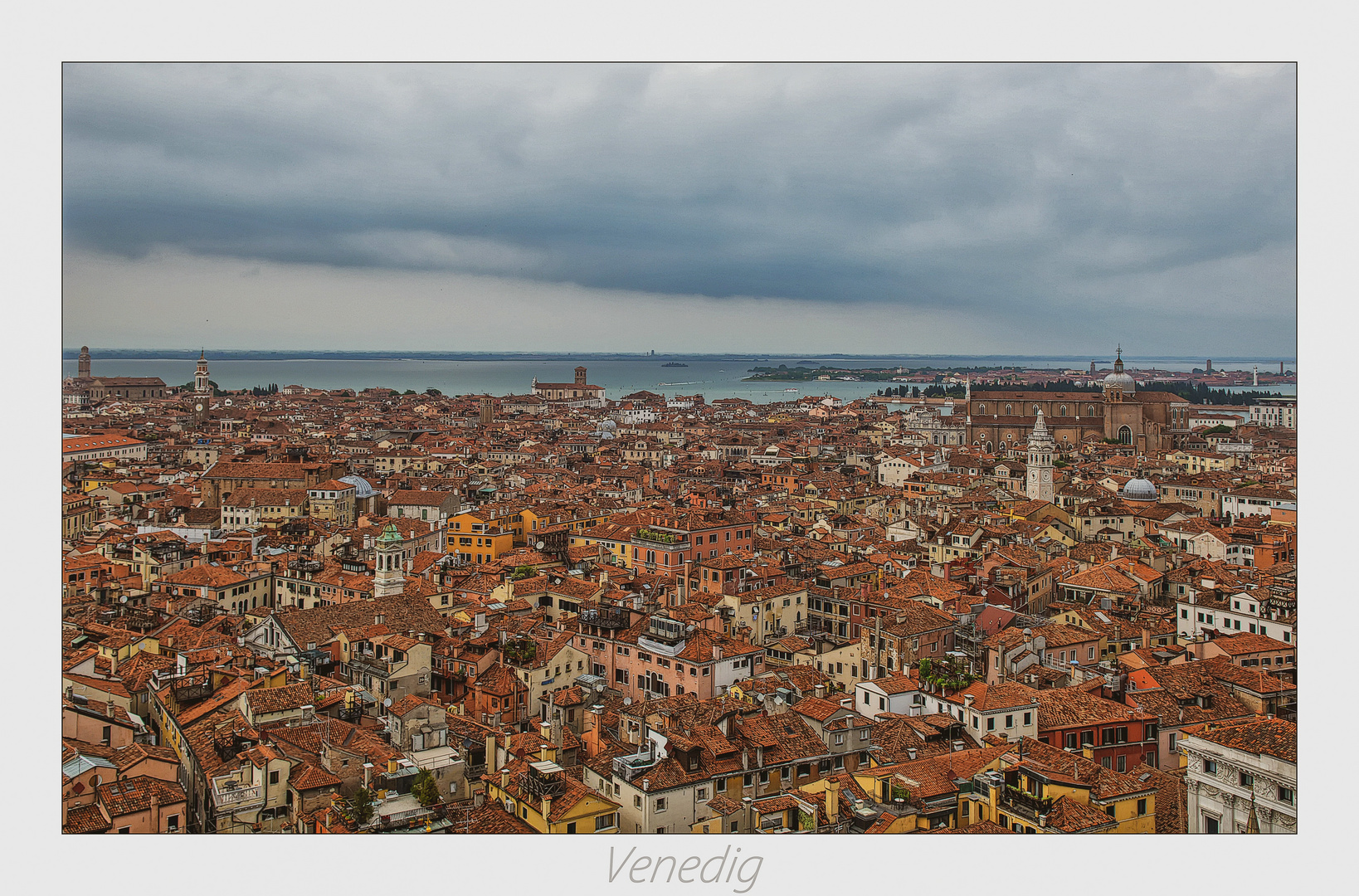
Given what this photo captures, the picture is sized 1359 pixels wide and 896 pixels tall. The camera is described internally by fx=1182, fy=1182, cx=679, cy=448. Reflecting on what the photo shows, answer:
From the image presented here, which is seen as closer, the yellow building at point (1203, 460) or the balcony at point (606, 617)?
the balcony at point (606, 617)

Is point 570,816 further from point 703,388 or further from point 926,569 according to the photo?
point 703,388

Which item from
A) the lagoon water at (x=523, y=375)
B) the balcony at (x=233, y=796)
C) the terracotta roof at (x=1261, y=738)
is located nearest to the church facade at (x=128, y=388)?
the lagoon water at (x=523, y=375)

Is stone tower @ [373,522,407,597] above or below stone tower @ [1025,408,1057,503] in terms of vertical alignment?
below

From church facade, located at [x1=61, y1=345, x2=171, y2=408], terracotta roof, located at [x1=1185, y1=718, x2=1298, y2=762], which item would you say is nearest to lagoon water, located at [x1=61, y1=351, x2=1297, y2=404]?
church facade, located at [x1=61, y1=345, x2=171, y2=408]

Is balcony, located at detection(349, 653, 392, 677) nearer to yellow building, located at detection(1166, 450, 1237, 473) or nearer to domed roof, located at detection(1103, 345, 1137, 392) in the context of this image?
yellow building, located at detection(1166, 450, 1237, 473)

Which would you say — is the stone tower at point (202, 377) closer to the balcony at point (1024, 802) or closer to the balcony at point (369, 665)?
the balcony at point (369, 665)
